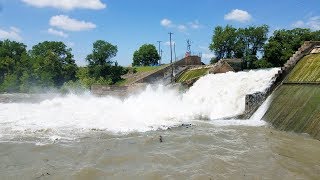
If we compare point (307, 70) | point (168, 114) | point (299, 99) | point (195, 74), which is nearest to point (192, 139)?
point (299, 99)

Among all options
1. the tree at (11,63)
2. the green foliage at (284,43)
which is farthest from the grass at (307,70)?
the tree at (11,63)

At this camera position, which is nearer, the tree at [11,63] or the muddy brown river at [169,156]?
the muddy brown river at [169,156]

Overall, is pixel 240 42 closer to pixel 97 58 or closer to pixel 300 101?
pixel 97 58

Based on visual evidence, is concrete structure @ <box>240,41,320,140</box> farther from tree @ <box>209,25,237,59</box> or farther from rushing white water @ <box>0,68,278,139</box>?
tree @ <box>209,25,237,59</box>

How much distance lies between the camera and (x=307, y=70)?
23.2 metres

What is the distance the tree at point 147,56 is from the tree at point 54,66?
2369 cm

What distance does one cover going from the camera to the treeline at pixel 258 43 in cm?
4975

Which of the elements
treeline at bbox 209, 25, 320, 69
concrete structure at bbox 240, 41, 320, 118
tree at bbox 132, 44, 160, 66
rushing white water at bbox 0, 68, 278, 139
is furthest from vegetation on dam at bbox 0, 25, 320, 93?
tree at bbox 132, 44, 160, 66

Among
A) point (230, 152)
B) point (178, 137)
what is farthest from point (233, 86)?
point (230, 152)

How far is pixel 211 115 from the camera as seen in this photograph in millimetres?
26203

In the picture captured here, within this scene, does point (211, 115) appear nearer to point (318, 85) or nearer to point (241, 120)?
point (241, 120)

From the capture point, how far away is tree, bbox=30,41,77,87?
2894 inches

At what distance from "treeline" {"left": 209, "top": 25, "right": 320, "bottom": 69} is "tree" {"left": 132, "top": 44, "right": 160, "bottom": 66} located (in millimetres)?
35262

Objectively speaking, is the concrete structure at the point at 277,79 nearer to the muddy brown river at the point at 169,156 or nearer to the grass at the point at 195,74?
the muddy brown river at the point at 169,156
